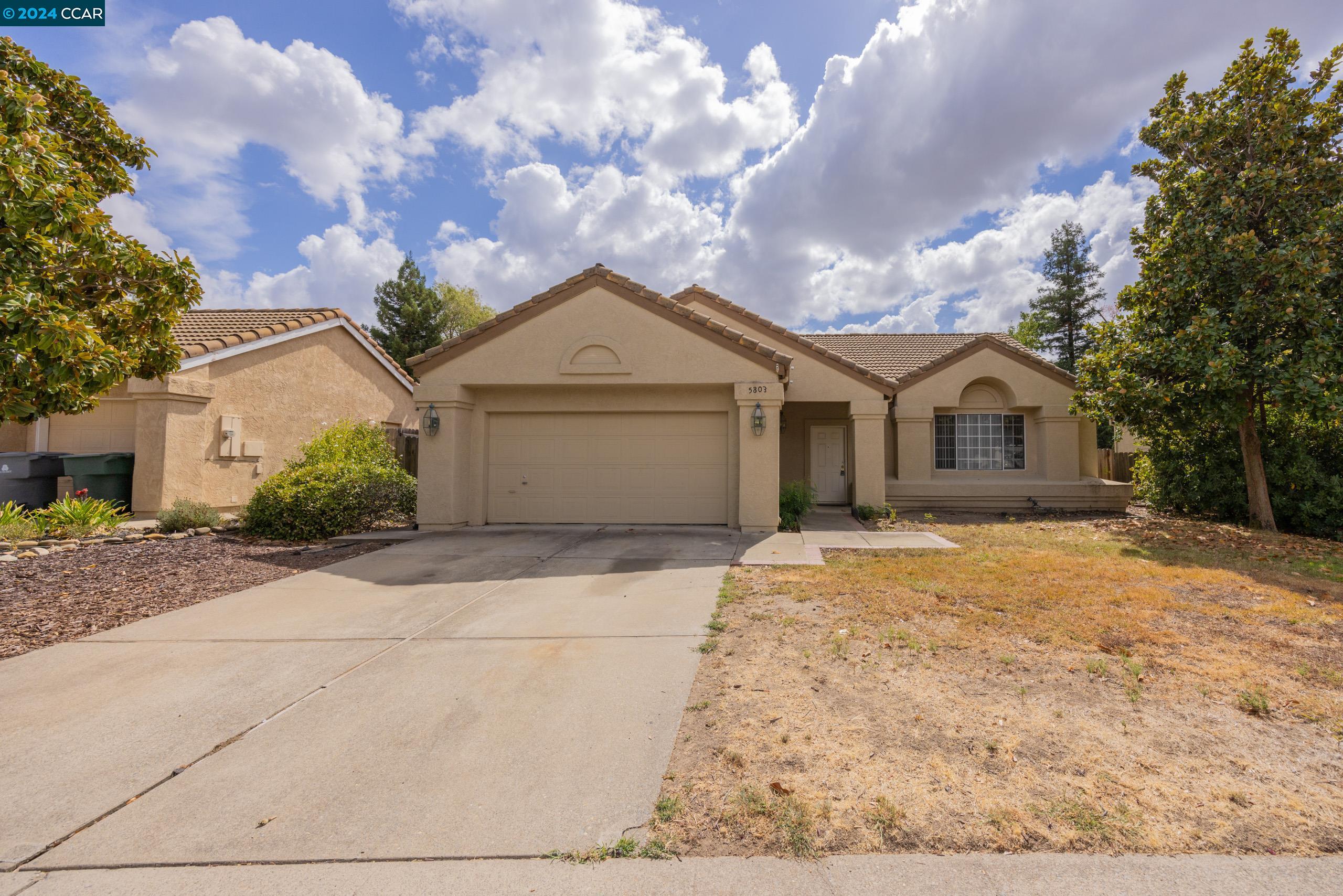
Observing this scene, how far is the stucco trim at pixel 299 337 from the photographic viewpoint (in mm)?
11859

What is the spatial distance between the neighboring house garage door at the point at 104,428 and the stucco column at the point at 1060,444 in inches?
798

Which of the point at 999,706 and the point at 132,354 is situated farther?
the point at 132,354

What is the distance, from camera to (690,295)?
587 inches

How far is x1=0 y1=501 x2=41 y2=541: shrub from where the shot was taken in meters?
8.92

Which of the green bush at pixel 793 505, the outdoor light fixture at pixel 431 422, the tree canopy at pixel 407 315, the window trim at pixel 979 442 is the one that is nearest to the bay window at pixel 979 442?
the window trim at pixel 979 442

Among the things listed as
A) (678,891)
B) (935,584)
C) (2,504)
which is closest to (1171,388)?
(935,584)

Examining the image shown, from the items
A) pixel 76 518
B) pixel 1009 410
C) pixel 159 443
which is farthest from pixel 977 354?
pixel 76 518

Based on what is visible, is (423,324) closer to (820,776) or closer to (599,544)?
(599,544)

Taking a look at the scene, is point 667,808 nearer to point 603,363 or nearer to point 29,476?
point 603,363

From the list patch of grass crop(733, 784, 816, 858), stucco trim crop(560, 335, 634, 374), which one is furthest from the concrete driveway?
stucco trim crop(560, 335, 634, 374)

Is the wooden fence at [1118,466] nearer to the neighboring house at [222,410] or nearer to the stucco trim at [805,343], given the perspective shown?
the stucco trim at [805,343]

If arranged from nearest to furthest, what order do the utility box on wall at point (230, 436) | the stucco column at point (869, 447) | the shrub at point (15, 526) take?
1. the shrub at point (15, 526)
2. the utility box on wall at point (230, 436)
3. the stucco column at point (869, 447)

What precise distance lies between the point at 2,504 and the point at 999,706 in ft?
52.1

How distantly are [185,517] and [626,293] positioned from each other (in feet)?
27.8
